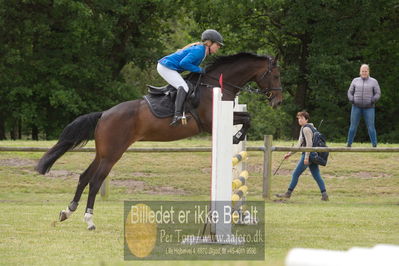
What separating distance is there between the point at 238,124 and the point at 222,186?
2103mm

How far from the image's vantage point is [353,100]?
14711 mm

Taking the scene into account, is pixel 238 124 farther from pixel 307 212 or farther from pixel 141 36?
pixel 141 36

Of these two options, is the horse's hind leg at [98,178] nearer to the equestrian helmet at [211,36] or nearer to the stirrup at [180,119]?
the stirrup at [180,119]

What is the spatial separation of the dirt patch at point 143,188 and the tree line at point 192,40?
1428cm

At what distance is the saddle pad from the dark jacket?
6.95 meters

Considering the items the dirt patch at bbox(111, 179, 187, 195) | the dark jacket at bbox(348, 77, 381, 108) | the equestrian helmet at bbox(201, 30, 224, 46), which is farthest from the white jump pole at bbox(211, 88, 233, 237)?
the dark jacket at bbox(348, 77, 381, 108)

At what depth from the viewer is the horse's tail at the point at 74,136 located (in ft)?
28.8

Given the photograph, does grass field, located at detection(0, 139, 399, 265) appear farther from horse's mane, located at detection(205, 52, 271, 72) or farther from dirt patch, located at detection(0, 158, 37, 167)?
horse's mane, located at detection(205, 52, 271, 72)

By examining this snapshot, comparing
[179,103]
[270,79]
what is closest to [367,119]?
[270,79]

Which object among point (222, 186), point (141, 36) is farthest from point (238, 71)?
point (141, 36)

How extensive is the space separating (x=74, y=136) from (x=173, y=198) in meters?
4.73

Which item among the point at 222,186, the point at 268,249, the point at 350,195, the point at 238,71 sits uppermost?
the point at 238,71

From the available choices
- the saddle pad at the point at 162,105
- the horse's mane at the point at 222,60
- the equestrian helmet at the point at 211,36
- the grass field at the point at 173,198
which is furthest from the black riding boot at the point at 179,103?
the grass field at the point at 173,198

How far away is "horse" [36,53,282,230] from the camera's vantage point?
8539mm
